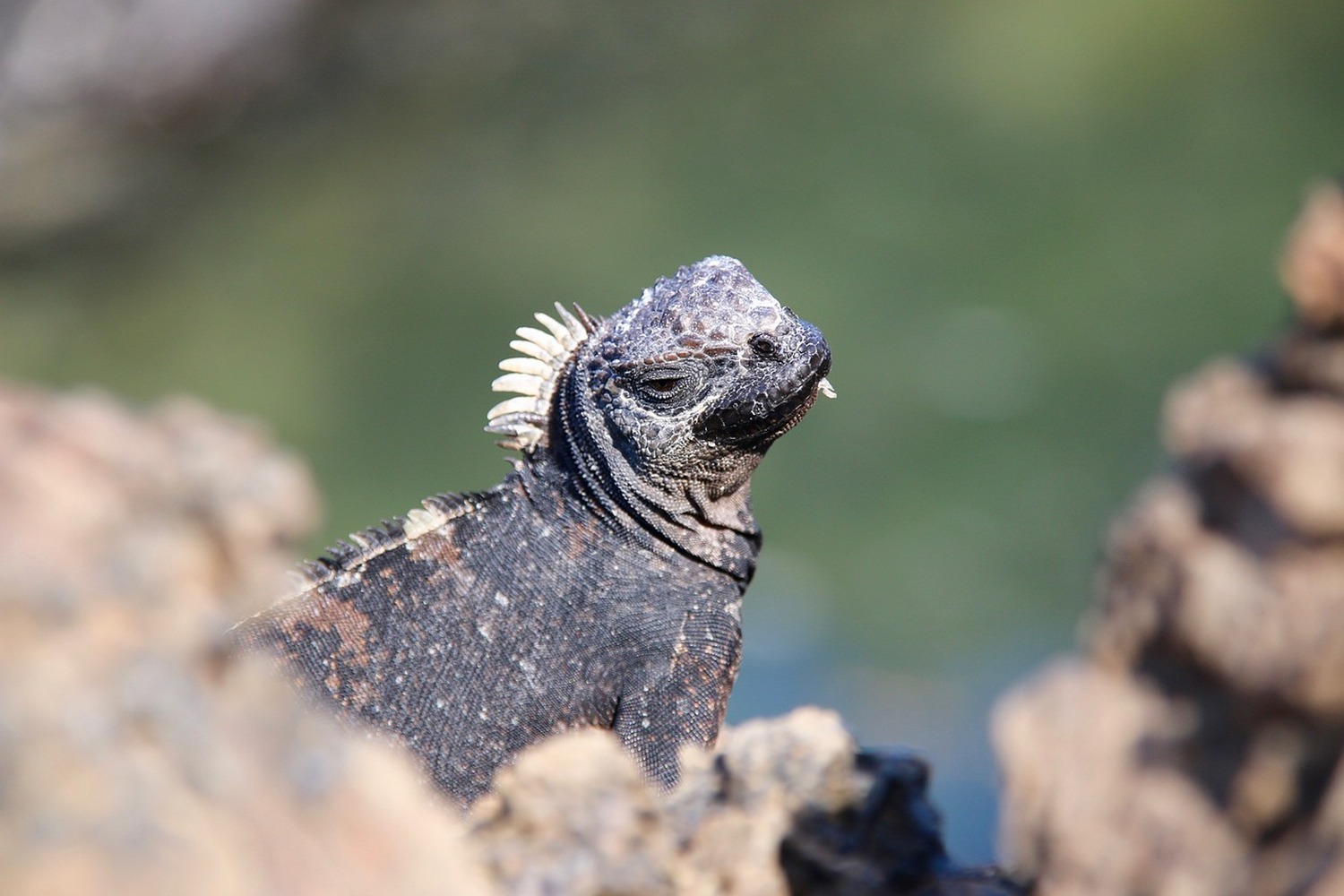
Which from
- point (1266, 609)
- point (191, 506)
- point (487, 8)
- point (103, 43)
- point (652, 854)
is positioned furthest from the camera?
point (487, 8)

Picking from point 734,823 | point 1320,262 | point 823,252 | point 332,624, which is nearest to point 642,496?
point 332,624

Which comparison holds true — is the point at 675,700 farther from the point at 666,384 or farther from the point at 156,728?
the point at 156,728

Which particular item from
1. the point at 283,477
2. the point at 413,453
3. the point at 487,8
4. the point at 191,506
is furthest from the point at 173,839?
the point at 487,8

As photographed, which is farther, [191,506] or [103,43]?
[103,43]

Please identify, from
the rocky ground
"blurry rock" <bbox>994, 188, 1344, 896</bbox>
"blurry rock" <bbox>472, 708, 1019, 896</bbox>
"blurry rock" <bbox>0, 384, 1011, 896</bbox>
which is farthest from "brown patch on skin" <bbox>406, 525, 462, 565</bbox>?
"blurry rock" <bbox>994, 188, 1344, 896</bbox>

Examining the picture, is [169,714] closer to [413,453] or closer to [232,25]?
[413,453]

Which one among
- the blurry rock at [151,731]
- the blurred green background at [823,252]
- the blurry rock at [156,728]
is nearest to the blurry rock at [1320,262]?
the blurry rock at [156,728]

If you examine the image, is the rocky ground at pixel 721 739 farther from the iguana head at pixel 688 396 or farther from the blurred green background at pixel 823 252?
the blurred green background at pixel 823 252
